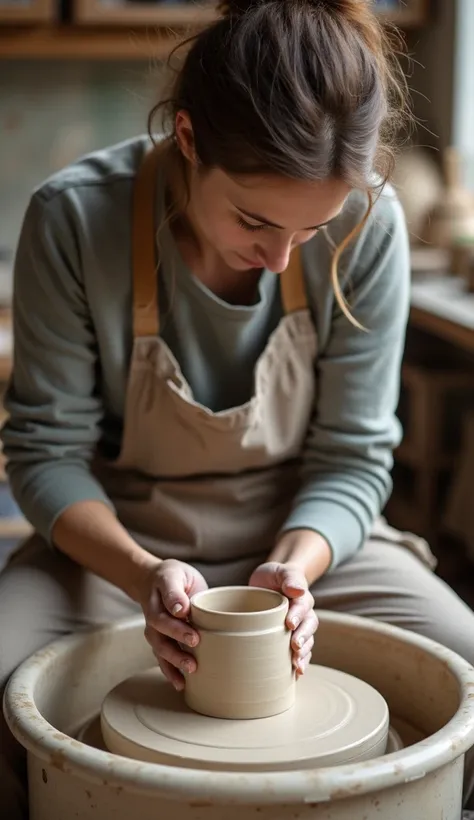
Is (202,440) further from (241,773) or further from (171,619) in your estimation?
(241,773)

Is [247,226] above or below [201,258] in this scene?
above

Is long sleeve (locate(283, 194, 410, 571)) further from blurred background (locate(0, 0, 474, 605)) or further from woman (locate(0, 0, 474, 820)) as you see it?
blurred background (locate(0, 0, 474, 605))

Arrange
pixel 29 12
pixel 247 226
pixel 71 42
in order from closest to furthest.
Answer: pixel 247 226 → pixel 29 12 → pixel 71 42

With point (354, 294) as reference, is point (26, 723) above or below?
below

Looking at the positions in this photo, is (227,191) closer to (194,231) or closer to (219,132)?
(219,132)

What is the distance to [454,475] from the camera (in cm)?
251

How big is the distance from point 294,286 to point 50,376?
302mm

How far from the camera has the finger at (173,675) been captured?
1.07 metres

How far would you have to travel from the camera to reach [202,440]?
1.33 metres

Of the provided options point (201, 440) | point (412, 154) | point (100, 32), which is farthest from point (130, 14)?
point (201, 440)

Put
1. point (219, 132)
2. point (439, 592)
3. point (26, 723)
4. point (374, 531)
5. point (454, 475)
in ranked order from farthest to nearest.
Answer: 1. point (454, 475)
2. point (374, 531)
3. point (439, 592)
4. point (219, 132)
5. point (26, 723)

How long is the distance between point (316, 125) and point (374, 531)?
1.81ft

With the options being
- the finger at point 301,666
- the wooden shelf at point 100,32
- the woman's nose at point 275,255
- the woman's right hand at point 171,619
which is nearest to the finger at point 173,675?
the woman's right hand at point 171,619

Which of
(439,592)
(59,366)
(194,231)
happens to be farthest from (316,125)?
(439,592)
